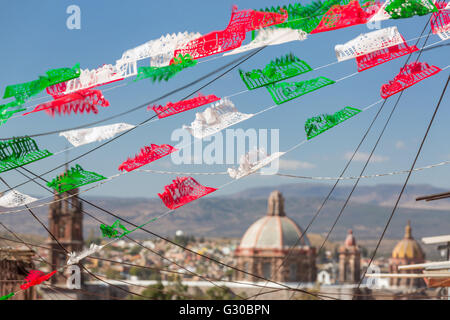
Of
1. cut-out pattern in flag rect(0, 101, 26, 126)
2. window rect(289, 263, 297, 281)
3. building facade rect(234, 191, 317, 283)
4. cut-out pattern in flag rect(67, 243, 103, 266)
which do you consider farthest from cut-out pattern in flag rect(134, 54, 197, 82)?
window rect(289, 263, 297, 281)

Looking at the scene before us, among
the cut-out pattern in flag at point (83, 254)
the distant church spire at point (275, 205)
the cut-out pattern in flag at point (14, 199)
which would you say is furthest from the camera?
the distant church spire at point (275, 205)

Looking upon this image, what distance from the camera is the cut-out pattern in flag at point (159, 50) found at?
637cm

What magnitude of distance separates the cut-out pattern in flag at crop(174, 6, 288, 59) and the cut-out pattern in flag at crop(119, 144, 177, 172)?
107cm

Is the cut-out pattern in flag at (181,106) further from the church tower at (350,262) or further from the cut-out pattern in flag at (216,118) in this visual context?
the church tower at (350,262)

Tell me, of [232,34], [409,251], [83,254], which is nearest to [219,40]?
[232,34]

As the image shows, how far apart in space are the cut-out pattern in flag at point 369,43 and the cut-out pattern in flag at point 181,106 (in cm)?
111

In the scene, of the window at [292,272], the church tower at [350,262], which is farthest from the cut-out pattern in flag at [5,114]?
the church tower at [350,262]

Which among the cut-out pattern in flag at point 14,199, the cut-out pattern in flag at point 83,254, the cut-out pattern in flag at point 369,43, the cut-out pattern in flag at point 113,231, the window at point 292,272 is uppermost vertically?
the window at point 292,272

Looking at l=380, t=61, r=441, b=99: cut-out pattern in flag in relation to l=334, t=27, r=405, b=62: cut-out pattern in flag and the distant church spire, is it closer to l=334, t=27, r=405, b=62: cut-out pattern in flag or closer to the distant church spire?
l=334, t=27, r=405, b=62: cut-out pattern in flag

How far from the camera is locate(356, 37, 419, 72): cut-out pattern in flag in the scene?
6973 mm

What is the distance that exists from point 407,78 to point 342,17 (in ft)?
3.67

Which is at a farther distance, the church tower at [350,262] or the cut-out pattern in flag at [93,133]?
the church tower at [350,262]

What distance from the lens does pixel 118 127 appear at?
22.7 ft
